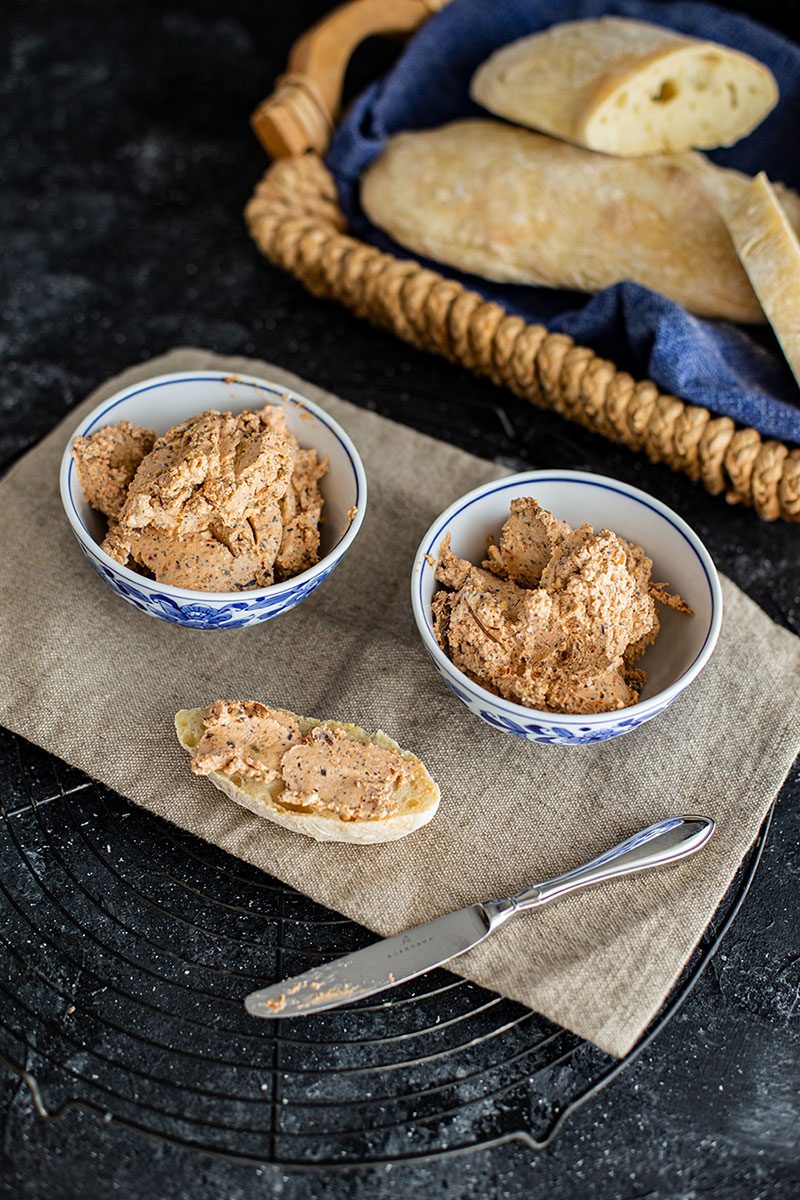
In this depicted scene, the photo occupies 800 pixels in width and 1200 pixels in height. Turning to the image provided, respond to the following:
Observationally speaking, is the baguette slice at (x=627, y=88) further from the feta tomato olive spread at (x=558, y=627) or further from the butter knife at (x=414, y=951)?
the butter knife at (x=414, y=951)

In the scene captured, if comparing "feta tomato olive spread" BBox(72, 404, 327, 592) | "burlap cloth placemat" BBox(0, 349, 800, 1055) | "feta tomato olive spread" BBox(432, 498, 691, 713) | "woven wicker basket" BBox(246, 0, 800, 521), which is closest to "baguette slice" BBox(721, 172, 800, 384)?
"woven wicker basket" BBox(246, 0, 800, 521)

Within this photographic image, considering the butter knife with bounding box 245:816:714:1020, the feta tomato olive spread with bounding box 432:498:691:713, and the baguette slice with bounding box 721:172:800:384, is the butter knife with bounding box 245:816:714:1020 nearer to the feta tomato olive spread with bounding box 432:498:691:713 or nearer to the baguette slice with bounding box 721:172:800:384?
the feta tomato olive spread with bounding box 432:498:691:713

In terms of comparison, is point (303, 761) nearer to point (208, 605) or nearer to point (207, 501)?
point (208, 605)

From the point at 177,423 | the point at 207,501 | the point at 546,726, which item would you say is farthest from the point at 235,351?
the point at 546,726

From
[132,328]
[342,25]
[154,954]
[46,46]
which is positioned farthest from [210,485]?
[46,46]

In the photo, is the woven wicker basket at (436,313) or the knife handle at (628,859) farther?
the woven wicker basket at (436,313)

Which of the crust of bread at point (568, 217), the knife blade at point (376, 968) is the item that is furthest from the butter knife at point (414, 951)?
the crust of bread at point (568, 217)
